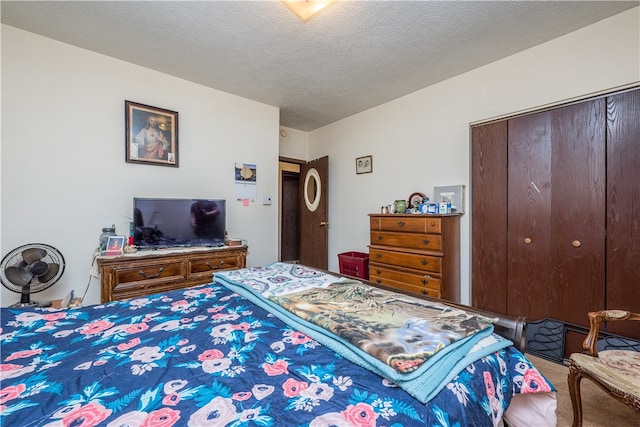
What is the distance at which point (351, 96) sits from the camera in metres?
3.52

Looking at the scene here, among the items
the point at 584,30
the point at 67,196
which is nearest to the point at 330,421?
the point at 67,196

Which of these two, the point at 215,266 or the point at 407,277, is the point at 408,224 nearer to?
the point at 407,277

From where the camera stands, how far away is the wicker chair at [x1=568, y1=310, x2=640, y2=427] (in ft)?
3.99

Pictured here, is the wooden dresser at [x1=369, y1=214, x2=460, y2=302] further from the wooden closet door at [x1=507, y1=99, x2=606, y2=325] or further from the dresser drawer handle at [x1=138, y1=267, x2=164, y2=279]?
the dresser drawer handle at [x1=138, y1=267, x2=164, y2=279]

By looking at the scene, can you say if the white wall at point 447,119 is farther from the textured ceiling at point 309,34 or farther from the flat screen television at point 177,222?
the flat screen television at point 177,222

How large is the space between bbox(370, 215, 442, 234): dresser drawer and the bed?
1.59 meters

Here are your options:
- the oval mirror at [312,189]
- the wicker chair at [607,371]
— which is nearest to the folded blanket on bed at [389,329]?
the wicker chair at [607,371]

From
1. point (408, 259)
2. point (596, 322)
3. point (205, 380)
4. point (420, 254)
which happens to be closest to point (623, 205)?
point (596, 322)

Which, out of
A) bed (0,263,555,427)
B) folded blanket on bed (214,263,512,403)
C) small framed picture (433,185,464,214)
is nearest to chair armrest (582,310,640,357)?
bed (0,263,555,427)

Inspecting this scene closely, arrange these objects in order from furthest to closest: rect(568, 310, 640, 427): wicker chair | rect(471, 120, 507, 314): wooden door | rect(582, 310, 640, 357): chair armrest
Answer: rect(471, 120, 507, 314): wooden door
rect(582, 310, 640, 357): chair armrest
rect(568, 310, 640, 427): wicker chair

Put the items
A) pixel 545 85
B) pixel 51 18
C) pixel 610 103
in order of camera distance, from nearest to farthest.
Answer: pixel 610 103 < pixel 51 18 < pixel 545 85

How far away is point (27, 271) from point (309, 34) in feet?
9.48

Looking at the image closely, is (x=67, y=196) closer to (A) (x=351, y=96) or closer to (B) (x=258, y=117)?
(B) (x=258, y=117)

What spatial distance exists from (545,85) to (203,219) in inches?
141
